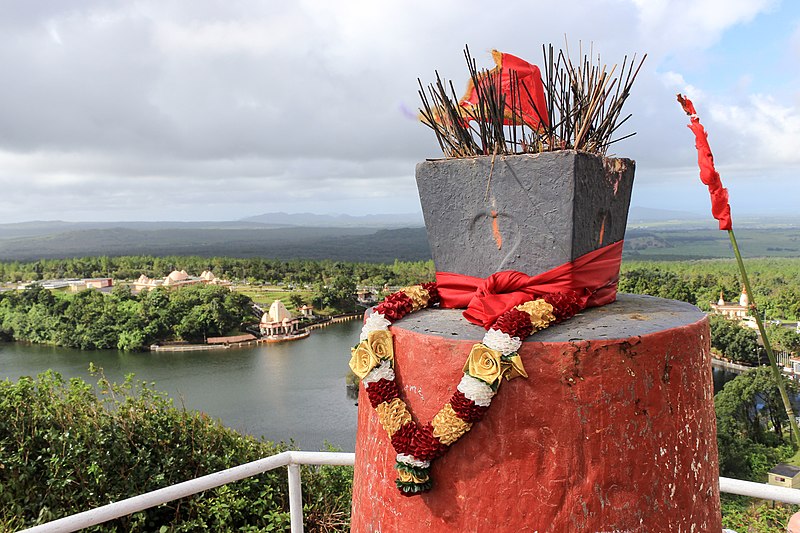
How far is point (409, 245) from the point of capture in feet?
148

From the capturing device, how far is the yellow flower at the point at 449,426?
6.15 ft

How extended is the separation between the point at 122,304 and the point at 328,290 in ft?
33.8

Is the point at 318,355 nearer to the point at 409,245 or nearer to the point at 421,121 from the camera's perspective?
the point at 409,245

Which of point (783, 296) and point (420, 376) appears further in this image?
point (783, 296)

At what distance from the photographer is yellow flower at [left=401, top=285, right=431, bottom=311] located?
2357 millimetres

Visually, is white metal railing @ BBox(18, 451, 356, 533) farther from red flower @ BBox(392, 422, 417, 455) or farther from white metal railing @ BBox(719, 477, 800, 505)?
white metal railing @ BBox(719, 477, 800, 505)

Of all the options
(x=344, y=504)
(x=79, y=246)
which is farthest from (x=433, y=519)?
(x=79, y=246)

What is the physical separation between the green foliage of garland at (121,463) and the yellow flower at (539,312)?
11.7 ft

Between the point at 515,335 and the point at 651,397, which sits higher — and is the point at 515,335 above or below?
above

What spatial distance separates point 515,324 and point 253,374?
26736 mm

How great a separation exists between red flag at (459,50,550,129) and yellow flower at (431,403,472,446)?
3.43ft

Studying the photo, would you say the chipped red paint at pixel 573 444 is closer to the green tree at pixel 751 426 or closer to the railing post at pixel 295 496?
the railing post at pixel 295 496

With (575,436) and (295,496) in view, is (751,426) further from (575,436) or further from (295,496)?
(575,436)

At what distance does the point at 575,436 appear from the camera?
185 centimetres
